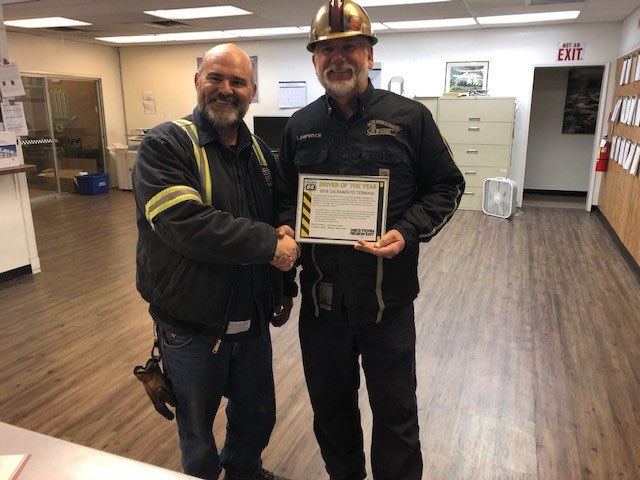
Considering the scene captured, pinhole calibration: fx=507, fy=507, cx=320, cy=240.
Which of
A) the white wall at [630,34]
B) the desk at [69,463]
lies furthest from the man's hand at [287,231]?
the white wall at [630,34]

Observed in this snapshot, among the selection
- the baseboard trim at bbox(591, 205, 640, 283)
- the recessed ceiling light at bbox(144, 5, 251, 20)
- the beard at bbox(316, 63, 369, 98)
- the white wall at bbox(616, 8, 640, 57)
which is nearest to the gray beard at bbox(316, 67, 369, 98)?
the beard at bbox(316, 63, 369, 98)

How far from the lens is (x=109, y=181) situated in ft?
30.2

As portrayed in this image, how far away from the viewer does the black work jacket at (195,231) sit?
4.52 ft

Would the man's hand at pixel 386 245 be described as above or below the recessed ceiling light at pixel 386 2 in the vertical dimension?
below

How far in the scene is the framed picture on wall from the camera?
24.0ft

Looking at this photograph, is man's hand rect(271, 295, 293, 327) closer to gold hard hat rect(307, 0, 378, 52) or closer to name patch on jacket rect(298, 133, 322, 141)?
name patch on jacket rect(298, 133, 322, 141)

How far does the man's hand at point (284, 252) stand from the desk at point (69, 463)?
0.66 m

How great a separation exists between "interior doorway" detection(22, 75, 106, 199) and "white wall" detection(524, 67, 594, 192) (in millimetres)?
7548

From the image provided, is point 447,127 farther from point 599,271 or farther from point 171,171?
point 171,171

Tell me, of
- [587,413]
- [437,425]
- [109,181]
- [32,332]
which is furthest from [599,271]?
[109,181]

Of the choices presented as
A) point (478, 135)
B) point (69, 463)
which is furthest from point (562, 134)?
point (69, 463)

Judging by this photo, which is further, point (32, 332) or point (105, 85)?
point (105, 85)

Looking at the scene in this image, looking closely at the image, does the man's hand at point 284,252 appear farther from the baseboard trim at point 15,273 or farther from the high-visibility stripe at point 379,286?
the baseboard trim at point 15,273

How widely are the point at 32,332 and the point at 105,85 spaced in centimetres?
710
